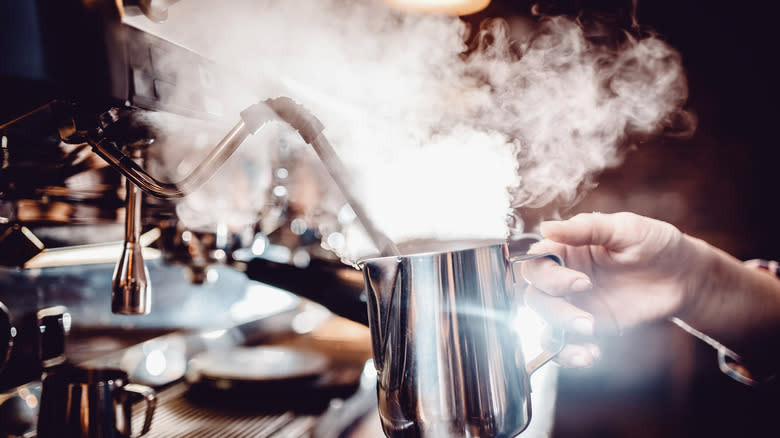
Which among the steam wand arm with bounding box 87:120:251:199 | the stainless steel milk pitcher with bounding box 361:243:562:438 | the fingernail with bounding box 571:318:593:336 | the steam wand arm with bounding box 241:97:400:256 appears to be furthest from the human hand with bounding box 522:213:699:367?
the steam wand arm with bounding box 87:120:251:199

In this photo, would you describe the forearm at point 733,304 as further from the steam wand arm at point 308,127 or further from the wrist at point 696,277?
the steam wand arm at point 308,127

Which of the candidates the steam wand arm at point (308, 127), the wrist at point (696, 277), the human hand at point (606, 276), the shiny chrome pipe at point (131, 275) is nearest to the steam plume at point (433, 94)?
the steam wand arm at point (308, 127)

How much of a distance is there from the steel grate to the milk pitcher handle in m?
0.62

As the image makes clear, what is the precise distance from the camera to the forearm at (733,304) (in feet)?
3.38

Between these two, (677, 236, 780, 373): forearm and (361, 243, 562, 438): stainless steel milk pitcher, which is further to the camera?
(677, 236, 780, 373): forearm

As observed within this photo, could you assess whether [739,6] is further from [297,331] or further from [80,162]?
[80,162]

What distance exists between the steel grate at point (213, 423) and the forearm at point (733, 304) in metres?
1.00

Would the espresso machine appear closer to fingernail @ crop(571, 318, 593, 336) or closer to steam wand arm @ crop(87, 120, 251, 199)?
steam wand arm @ crop(87, 120, 251, 199)

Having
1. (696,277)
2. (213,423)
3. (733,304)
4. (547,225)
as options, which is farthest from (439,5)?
(213,423)

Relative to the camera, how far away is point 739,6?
7.82 feet

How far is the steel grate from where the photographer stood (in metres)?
0.95

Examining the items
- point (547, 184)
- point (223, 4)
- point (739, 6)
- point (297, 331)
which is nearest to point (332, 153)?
point (223, 4)

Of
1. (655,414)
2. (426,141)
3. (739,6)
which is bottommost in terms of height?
(655,414)

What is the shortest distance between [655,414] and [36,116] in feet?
10.7
